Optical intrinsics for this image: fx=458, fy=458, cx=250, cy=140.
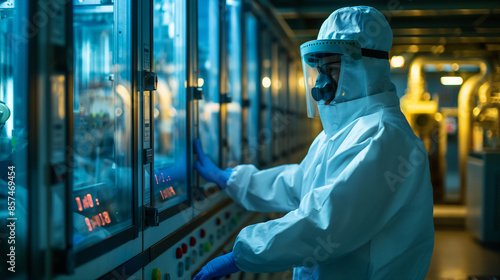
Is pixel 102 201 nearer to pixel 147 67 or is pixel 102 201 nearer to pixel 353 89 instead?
pixel 147 67

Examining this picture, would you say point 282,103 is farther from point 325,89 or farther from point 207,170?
point 325,89

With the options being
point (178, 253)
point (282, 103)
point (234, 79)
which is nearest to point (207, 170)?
point (178, 253)

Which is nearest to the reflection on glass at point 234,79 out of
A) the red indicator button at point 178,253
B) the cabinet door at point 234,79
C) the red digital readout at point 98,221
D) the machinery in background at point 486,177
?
the cabinet door at point 234,79

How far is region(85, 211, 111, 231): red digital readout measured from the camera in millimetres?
1370

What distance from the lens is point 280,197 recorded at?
2.12m

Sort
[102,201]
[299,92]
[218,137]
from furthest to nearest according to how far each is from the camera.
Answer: [299,92]
[218,137]
[102,201]

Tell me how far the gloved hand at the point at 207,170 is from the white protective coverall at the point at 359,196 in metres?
0.50

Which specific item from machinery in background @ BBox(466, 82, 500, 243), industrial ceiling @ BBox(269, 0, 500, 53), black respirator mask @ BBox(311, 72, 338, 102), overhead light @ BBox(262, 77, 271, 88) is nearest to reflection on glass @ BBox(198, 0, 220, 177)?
black respirator mask @ BBox(311, 72, 338, 102)

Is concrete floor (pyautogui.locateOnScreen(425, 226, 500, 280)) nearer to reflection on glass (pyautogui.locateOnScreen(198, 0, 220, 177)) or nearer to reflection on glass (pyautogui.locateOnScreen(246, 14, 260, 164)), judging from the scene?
reflection on glass (pyautogui.locateOnScreen(246, 14, 260, 164))

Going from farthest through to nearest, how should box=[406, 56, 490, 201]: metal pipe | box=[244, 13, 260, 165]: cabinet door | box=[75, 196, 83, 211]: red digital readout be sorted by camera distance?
box=[406, 56, 490, 201]: metal pipe, box=[244, 13, 260, 165]: cabinet door, box=[75, 196, 83, 211]: red digital readout

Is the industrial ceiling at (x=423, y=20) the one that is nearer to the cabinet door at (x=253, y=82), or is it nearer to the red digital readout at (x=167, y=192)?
the cabinet door at (x=253, y=82)

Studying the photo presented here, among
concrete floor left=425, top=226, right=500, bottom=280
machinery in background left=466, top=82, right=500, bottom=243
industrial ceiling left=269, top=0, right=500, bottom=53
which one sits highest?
industrial ceiling left=269, top=0, right=500, bottom=53

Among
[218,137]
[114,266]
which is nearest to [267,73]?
[218,137]

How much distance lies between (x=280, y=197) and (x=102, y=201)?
0.84m
